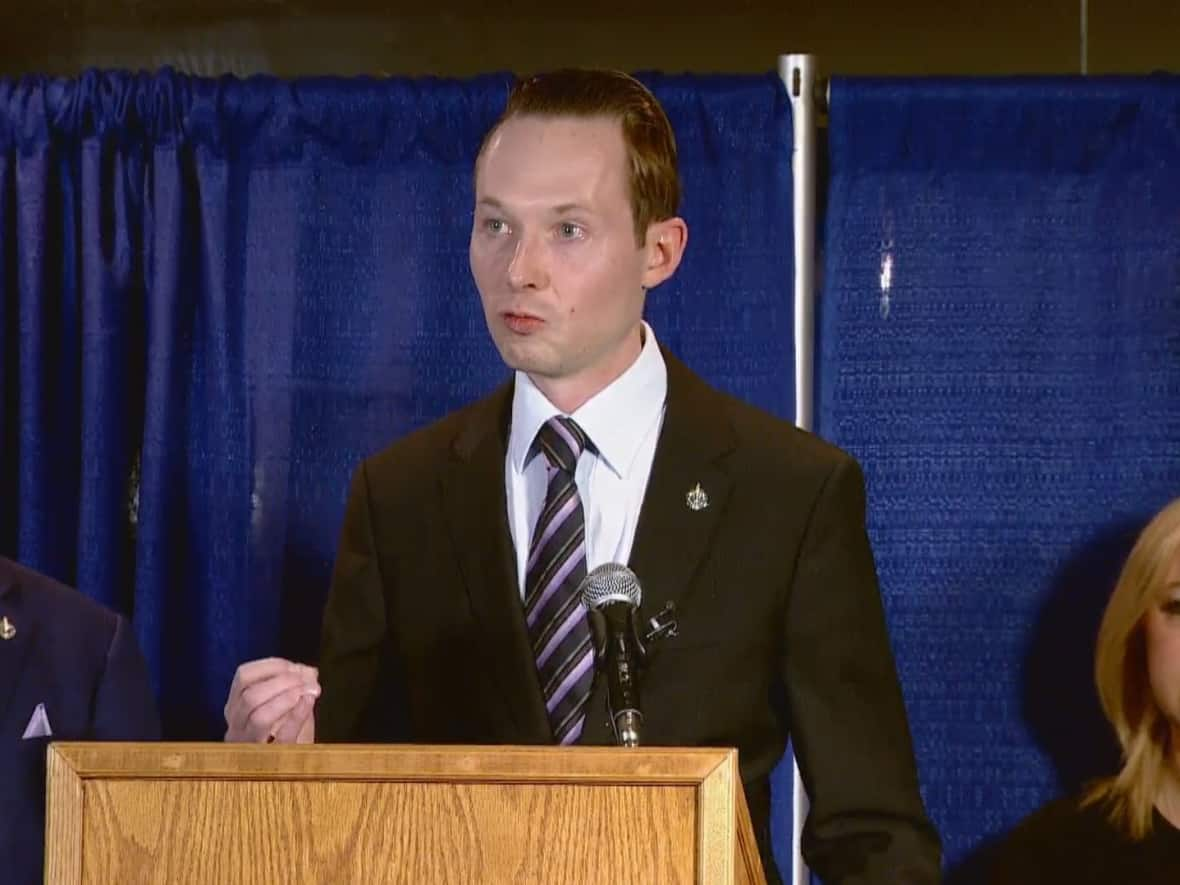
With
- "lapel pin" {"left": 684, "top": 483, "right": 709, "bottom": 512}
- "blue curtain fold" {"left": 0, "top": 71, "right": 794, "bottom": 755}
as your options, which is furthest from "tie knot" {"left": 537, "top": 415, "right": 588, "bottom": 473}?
"blue curtain fold" {"left": 0, "top": 71, "right": 794, "bottom": 755}

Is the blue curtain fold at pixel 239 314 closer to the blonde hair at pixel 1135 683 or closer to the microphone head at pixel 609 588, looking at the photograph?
the blonde hair at pixel 1135 683

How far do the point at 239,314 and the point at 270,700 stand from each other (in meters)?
1.01

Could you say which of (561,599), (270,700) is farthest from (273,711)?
(561,599)

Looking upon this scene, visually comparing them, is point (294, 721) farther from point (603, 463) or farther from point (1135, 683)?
point (1135, 683)

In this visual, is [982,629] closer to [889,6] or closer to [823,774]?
[823,774]

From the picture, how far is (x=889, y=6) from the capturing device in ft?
9.61

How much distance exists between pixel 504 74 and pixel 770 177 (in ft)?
1.28

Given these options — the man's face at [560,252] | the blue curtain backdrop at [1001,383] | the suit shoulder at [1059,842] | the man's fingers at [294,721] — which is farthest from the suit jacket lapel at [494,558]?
the suit shoulder at [1059,842]

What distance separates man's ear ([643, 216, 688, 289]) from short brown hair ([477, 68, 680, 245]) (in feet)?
0.04

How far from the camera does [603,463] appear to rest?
89.5 inches

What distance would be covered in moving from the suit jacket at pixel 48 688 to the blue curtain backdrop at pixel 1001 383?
3.15 feet

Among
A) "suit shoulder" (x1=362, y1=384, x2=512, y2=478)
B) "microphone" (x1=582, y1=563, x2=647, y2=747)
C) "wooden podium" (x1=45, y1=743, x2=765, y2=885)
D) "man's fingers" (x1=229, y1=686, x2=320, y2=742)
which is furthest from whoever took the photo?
"suit shoulder" (x1=362, y1=384, x2=512, y2=478)

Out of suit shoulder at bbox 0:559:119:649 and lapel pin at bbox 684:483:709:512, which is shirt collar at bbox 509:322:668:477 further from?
suit shoulder at bbox 0:559:119:649

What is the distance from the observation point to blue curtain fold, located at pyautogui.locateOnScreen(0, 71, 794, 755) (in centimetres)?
265
